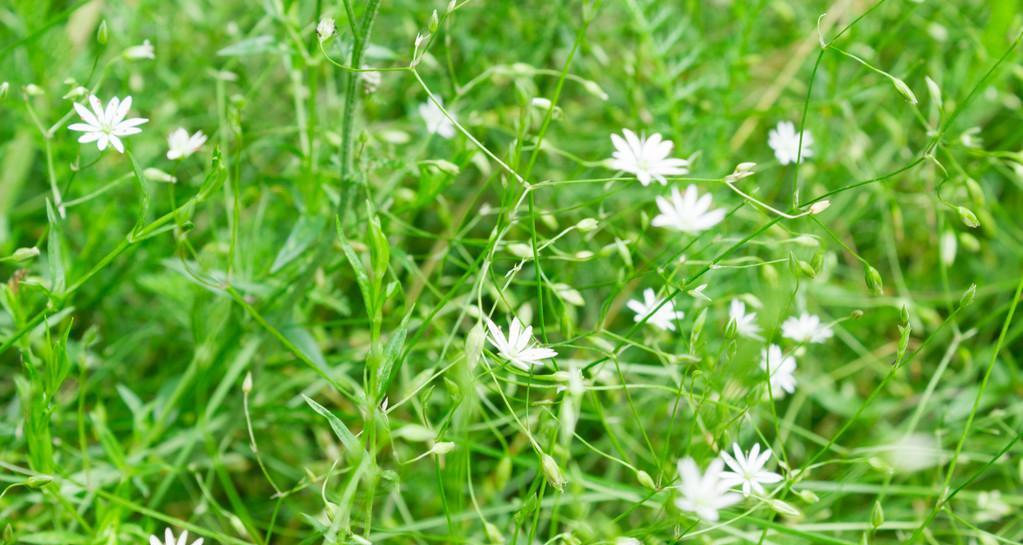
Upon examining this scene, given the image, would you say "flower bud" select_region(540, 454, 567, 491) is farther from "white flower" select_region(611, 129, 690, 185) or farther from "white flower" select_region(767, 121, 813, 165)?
"white flower" select_region(767, 121, 813, 165)

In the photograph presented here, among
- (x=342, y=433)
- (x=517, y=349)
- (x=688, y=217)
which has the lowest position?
(x=342, y=433)

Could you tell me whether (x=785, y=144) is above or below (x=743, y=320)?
above

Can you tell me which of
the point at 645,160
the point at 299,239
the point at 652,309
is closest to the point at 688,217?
the point at 645,160

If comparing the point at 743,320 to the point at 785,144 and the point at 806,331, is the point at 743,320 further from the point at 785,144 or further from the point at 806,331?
the point at 785,144

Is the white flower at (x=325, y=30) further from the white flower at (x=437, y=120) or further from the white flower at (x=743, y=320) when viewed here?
the white flower at (x=743, y=320)

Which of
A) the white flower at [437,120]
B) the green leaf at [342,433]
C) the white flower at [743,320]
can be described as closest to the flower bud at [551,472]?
the green leaf at [342,433]

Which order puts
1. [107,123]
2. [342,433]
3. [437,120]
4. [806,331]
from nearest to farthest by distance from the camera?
[342,433], [107,123], [806,331], [437,120]

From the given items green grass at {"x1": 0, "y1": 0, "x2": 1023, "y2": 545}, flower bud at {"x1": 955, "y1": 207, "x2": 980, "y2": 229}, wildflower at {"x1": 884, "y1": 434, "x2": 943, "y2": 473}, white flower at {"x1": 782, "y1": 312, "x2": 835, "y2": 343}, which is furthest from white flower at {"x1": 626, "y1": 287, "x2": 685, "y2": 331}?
wildflower at {"x1": 884, "y1": 434, "x2": 943, "y2": 473}
